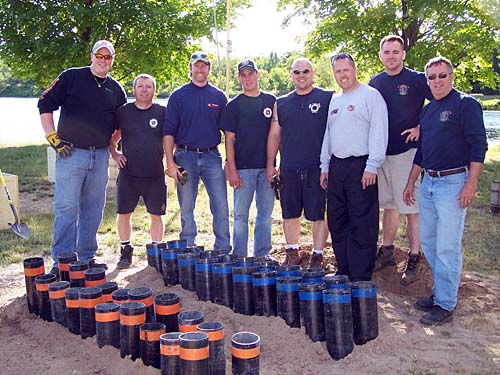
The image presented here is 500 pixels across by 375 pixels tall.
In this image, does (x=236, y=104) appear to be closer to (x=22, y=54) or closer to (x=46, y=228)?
(x=46, y=228)

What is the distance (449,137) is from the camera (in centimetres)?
430

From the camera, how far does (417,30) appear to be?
16.6m

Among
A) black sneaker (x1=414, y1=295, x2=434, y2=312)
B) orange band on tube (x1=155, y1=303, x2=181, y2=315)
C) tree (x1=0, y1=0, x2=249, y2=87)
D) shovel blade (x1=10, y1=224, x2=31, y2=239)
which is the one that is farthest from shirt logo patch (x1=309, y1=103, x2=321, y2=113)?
tree (x1=0, y1=0, x2=249, y2=87)

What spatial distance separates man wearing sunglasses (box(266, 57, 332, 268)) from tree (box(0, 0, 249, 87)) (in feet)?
39.5

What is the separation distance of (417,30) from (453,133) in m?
13.5

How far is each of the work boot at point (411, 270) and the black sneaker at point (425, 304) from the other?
0.47m

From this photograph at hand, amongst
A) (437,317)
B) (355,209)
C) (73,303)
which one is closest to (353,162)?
(355,209)

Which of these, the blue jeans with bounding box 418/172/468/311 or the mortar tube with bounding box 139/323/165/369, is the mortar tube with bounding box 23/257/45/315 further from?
the blue jeans with bounding box 418/172/468/311

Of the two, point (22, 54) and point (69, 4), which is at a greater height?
point (69, 4)

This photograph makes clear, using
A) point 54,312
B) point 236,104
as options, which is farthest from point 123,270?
point 236,104

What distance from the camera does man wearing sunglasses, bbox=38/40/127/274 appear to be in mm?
5344

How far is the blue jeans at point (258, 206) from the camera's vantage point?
5727mm

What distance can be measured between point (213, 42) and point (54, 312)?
16.0 meters

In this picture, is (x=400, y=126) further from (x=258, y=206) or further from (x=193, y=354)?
(x=193, y=354)
